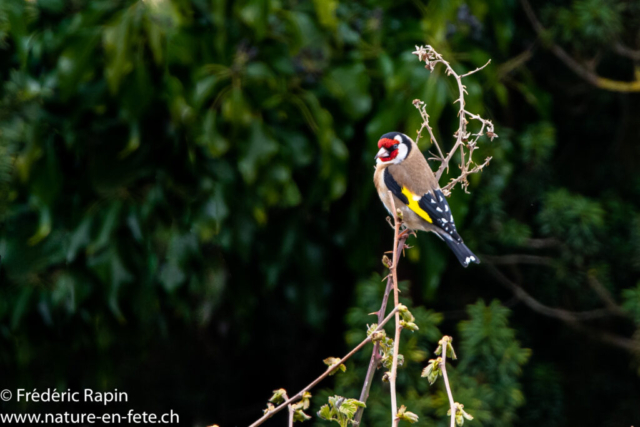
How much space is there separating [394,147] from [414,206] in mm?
194

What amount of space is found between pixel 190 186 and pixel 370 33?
82 centimetres

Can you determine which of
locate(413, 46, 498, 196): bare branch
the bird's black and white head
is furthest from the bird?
locate(413, 46, 498, 196): bare branch

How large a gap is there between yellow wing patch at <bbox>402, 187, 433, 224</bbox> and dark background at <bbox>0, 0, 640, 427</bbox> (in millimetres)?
180

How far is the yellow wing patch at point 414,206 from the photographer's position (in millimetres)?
2352

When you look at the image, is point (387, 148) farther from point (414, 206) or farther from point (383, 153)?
point (414, 206)

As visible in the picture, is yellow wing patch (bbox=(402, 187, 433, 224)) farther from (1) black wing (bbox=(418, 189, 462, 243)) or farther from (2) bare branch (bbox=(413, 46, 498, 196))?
(2) bare branch (bbox=(413, 46, 498, 196))

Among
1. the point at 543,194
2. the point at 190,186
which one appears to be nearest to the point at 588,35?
the point at 543,194

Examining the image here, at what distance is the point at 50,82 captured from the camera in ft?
8.35

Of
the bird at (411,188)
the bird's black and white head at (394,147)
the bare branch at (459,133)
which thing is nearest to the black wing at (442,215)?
the bird at (411,188)

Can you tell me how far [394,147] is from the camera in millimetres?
2387

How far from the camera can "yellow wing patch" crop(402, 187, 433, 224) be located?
7.72 ft

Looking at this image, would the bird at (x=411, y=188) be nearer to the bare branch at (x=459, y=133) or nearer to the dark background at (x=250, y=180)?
the dark background at (x=250, y=180)

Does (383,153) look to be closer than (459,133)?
No

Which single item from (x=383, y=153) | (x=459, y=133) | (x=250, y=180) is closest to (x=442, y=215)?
(x=383, y=153)
